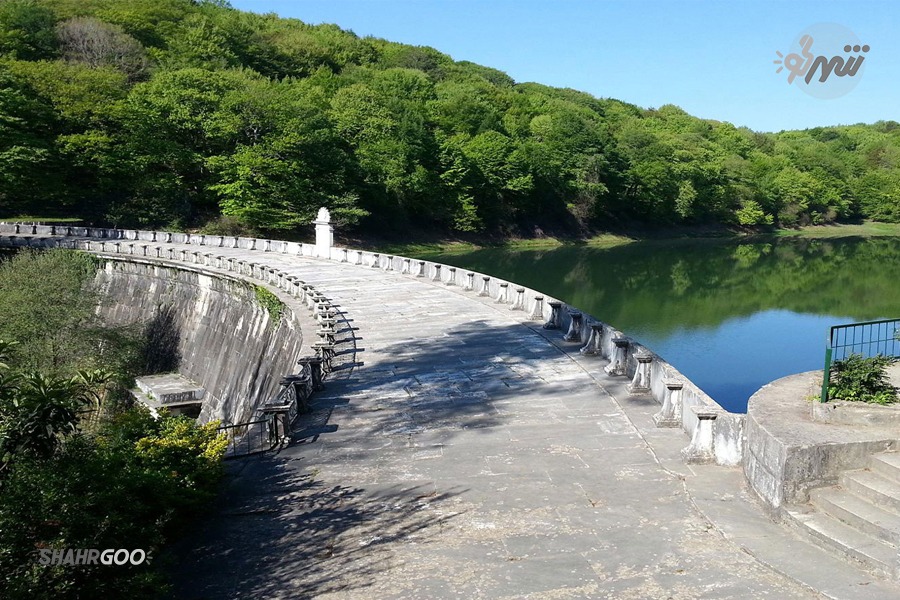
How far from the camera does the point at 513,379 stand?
14109 mm

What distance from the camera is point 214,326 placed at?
1141 inches

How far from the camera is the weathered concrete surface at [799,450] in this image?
7695mm

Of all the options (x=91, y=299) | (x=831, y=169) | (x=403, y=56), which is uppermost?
(x=403, y=56)

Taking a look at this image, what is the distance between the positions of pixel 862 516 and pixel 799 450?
2.76 feet

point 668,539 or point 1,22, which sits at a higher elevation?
point 1,22

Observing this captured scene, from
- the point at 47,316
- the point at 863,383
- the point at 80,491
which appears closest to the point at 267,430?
the point at 80,491

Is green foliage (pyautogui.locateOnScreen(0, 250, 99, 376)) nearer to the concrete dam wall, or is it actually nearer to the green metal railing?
the concrete dam wall

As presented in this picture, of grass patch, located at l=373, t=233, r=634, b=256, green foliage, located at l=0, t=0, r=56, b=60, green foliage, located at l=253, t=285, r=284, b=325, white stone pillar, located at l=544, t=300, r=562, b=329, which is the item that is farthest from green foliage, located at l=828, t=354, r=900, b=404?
green foliage, located at l=0, t=0, r=56, b=60

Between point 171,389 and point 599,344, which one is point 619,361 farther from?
point 171,389

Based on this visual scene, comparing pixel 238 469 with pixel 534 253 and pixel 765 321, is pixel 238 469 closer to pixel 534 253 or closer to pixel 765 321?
pixel 765 321

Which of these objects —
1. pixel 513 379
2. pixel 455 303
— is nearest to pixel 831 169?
pixel 455 303

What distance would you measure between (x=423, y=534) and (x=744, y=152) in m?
117

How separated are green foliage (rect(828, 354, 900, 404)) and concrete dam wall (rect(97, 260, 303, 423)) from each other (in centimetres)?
1144

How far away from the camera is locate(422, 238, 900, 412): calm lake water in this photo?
92.3 ft
